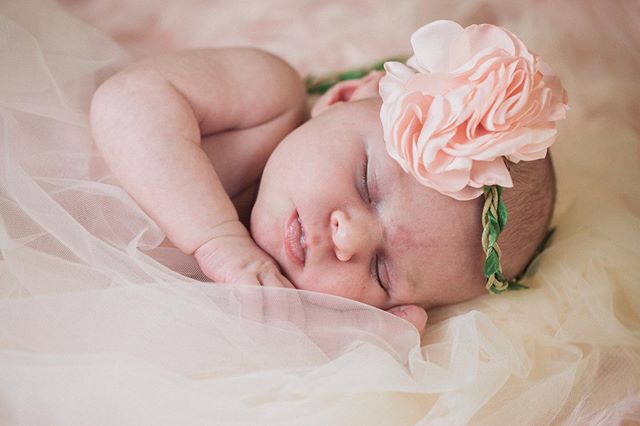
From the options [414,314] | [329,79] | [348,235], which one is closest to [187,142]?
[348,235]

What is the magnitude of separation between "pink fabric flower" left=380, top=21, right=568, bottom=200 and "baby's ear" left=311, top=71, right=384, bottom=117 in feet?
1.17

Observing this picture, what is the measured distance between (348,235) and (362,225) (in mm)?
42

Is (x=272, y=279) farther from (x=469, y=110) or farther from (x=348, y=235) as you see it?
(x=469, y=110)

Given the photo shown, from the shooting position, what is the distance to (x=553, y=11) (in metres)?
2.01

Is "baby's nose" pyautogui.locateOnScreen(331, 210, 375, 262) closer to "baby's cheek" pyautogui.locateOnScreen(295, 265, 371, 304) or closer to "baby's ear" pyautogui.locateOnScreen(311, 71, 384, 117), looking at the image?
"baby's cheek" pyautogui.locateOnScreen(295, 265, 371, 304)

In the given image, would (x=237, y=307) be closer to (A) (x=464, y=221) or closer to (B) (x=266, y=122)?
(A) (x=464, y=221)

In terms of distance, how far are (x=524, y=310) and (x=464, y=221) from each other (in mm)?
240

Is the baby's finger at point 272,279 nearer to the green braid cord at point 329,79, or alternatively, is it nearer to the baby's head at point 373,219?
the baby's head at point 373,219

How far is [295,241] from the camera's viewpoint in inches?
51.7

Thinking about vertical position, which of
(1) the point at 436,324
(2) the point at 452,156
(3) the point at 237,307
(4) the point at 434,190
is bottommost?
(1) the point at 436,324

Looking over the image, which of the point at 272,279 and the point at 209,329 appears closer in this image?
the point at 209,329

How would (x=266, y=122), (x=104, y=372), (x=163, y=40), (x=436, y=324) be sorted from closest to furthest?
1. (x=104, y=372)
2. (x=436, y=324)
3. (x=266, y=122)
4. (x=163, y=40)

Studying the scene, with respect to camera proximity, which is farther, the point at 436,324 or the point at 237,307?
the point at 436,324

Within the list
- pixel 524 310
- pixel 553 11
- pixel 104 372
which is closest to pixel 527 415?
pixel 524 310
